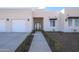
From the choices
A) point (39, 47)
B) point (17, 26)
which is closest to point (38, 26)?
point (17, 26)

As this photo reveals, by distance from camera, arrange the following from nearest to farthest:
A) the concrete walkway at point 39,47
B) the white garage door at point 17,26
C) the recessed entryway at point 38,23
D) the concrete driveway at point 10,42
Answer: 1. the concrete walkway at point 39,47
2. the concrete driveway at point 10,42
3. the white garage door at point 17,26
4. the recessed entryway at point 38,23

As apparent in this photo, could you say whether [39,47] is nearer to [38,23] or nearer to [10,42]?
[10,42]

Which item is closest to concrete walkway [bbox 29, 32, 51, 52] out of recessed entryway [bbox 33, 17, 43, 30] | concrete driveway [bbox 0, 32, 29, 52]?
concrete driveway [bbox 0, 32, 29, 52]

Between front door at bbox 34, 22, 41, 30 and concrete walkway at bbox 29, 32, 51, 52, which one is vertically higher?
concrete walkway at bbox 29, 32, 51, 52

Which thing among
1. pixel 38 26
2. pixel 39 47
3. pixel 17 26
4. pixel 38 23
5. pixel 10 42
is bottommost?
pixel 38 26

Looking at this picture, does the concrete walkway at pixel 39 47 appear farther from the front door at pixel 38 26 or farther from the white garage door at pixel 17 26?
the front door at pixel 38 26

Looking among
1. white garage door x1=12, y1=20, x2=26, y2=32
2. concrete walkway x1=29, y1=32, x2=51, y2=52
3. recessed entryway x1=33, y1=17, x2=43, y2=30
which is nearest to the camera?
concrete walkway x1=29, y1=32, x2=51, y2=52

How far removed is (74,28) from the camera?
2856 centimetres

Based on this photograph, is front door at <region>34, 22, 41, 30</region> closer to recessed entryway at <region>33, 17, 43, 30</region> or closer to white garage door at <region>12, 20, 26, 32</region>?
recessed entryway at <region>33, 17, 43, 30</region>

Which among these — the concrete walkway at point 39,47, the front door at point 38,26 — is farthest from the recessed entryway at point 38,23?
the concrete walkway at point 39,47

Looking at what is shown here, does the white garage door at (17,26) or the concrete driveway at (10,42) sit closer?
the concrete driveway at (10,42)
